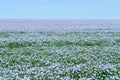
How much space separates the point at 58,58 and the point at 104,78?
6305 mm

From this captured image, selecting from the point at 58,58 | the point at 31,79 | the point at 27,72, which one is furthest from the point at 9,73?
the point at 58,58

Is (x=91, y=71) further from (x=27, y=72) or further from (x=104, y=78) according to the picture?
(x=27, y=72)

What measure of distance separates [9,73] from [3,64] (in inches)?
132

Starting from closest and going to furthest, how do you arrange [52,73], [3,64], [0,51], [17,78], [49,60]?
[17,78]
[52,73]
[3,64]
[49,60]
[0,51]

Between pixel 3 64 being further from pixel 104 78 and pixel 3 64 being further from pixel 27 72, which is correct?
pixel 104 78

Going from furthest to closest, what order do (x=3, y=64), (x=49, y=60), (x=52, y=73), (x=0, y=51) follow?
(x=0, y=51), (x=49, y=60), (x=3, y=64), (x=52, y=73)

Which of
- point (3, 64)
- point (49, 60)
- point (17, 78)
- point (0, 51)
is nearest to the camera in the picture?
point (17, 78)

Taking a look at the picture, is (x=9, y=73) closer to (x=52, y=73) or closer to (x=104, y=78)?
(x=52, y=73)

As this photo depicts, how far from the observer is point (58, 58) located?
18000mm

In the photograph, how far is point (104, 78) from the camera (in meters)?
12.0

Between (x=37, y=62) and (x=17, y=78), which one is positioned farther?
(x=37, y=62)

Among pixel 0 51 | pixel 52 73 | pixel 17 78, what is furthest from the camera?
pixel 0 51

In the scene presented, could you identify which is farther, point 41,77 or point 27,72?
point 27,72

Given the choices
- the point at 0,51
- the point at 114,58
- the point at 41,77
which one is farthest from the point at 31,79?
the point at 0,51
